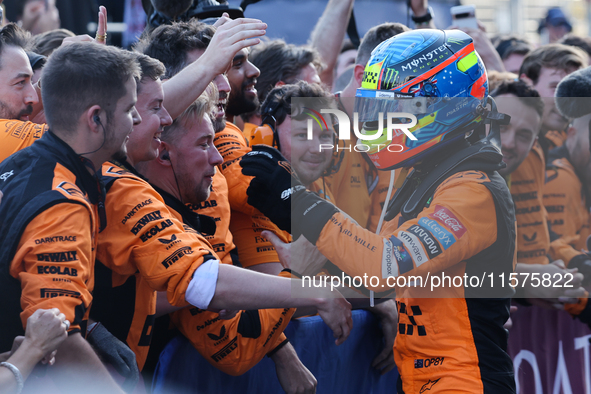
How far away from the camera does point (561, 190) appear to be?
5.00m

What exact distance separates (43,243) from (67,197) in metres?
0.18

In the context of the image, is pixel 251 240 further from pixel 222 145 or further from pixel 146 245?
pixel 146 245

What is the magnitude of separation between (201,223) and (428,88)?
1255mm

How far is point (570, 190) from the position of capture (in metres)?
5.00

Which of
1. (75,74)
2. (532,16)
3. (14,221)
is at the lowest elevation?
(532,16)

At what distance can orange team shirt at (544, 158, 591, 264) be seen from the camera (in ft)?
16.3

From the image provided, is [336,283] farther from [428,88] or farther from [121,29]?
[121,29]

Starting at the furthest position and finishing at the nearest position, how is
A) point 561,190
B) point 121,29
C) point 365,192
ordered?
point 121,29, point 561,190, point 365,192

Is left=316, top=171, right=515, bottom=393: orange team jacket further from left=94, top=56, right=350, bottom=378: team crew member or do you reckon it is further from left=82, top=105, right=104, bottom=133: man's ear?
left=82, top=105, right=104, bottom=133: man's ear

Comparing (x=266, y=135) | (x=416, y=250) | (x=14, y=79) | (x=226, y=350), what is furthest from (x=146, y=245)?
(x=266, y=135)

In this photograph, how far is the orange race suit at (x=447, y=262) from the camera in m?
2.38

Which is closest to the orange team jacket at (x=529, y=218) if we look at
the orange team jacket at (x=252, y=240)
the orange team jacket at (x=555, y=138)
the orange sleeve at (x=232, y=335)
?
the orange team jacket at (x=555, y=138)

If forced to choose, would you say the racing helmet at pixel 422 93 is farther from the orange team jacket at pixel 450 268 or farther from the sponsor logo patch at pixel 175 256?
the sponsor logo patch at pixel 175 256

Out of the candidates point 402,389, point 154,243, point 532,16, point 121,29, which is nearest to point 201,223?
point 154,243
